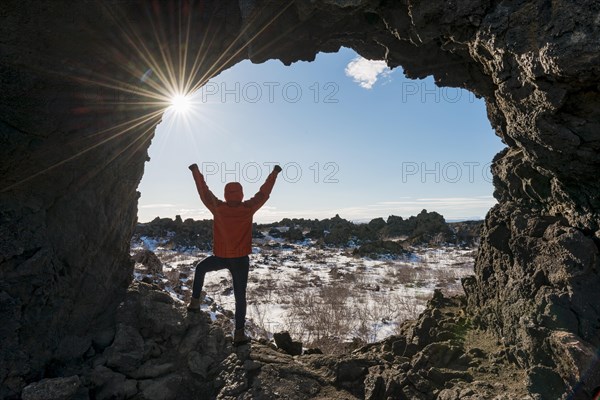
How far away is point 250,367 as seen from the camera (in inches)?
175

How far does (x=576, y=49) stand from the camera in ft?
9.14

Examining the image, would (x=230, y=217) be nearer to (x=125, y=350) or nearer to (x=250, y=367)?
(x=250, y=367)

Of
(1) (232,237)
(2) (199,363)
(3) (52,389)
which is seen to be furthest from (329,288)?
(3) (52,389)

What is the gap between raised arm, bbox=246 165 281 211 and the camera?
16.8ft

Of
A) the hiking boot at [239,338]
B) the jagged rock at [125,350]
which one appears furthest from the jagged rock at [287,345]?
the jagged rock at [125,350]

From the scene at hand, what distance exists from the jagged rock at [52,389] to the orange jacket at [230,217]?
2.10 metres

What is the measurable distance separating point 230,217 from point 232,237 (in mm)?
271

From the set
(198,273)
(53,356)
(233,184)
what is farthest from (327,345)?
(53,356)

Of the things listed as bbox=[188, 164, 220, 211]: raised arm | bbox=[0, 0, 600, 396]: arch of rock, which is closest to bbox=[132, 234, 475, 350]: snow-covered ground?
bbox=[188, 164, 220, 211]: raised arm

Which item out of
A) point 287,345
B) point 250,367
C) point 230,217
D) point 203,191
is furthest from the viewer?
point 287,345

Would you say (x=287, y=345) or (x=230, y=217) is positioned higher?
(x=230, y=217)

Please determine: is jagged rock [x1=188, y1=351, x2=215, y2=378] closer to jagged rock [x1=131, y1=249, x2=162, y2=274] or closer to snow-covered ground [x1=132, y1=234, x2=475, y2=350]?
snow-covered ground [x1=132, y1=234, x2=475, y2=350]

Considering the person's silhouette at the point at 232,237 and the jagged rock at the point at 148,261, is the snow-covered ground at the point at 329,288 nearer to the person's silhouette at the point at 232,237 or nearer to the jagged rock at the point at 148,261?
the jagged rock at the point at 148,261

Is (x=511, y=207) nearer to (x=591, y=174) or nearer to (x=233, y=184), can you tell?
(x=591, y=174)
